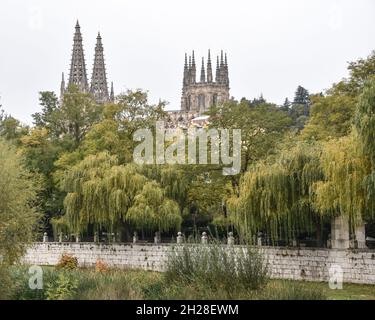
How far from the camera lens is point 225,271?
60.6 feet

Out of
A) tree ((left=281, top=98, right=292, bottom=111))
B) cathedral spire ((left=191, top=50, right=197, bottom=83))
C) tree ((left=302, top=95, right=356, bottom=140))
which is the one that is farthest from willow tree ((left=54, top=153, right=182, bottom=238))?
cathedral spire ((left=191, top=50, right=197, bottom=83))

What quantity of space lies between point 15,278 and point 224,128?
18.4 meters

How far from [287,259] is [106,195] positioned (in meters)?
10.2

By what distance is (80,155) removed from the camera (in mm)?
42656

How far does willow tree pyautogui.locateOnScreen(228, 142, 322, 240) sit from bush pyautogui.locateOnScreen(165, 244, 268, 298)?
8.71 m

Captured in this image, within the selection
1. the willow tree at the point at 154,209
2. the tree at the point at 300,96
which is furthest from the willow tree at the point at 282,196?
the tree at the point at 300,96

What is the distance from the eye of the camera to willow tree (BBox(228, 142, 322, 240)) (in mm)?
27672

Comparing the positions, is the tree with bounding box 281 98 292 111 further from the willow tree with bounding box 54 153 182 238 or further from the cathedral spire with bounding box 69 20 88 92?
the willow tree with bounding box 54 153 182 238

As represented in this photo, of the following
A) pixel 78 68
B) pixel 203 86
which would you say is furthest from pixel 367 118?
pixel 203 86

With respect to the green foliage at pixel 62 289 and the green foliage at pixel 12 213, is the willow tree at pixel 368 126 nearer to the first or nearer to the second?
the green foliage at pixel 62 289

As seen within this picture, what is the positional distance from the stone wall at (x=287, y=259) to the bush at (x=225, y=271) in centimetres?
116

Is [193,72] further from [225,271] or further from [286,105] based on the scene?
[225,271]
